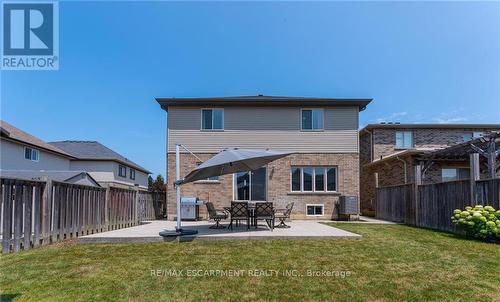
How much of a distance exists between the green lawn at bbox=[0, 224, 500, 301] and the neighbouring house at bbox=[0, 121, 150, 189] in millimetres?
8730

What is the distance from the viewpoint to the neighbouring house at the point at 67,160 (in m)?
19.9

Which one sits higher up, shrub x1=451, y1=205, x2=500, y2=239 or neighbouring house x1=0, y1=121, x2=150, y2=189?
neighbouring house x1=0, y1=121, x2=150, y2=189

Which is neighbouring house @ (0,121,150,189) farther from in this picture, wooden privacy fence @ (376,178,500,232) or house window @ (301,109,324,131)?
wooden privacy fence @ (376,178,500,232)

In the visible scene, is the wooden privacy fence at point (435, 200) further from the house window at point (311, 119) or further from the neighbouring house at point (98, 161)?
the neighbouring house at point (98, 161)

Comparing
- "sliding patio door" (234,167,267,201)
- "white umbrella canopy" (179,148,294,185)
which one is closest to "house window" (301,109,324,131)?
"sliding patio door" (234,167,267,201)

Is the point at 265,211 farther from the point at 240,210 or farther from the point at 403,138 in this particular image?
the point at 403,138

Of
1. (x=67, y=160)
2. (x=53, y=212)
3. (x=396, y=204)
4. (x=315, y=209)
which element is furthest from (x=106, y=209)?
(x=67, y=160)

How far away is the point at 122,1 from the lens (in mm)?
10211

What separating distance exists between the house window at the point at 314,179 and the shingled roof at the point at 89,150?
20.6 metres

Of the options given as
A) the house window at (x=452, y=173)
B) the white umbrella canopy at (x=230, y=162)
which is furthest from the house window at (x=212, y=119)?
the house window at (x=452, y=173)

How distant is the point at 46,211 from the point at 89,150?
25958 millimetres

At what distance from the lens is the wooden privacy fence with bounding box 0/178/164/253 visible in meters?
6.26

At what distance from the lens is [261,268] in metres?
5.49
